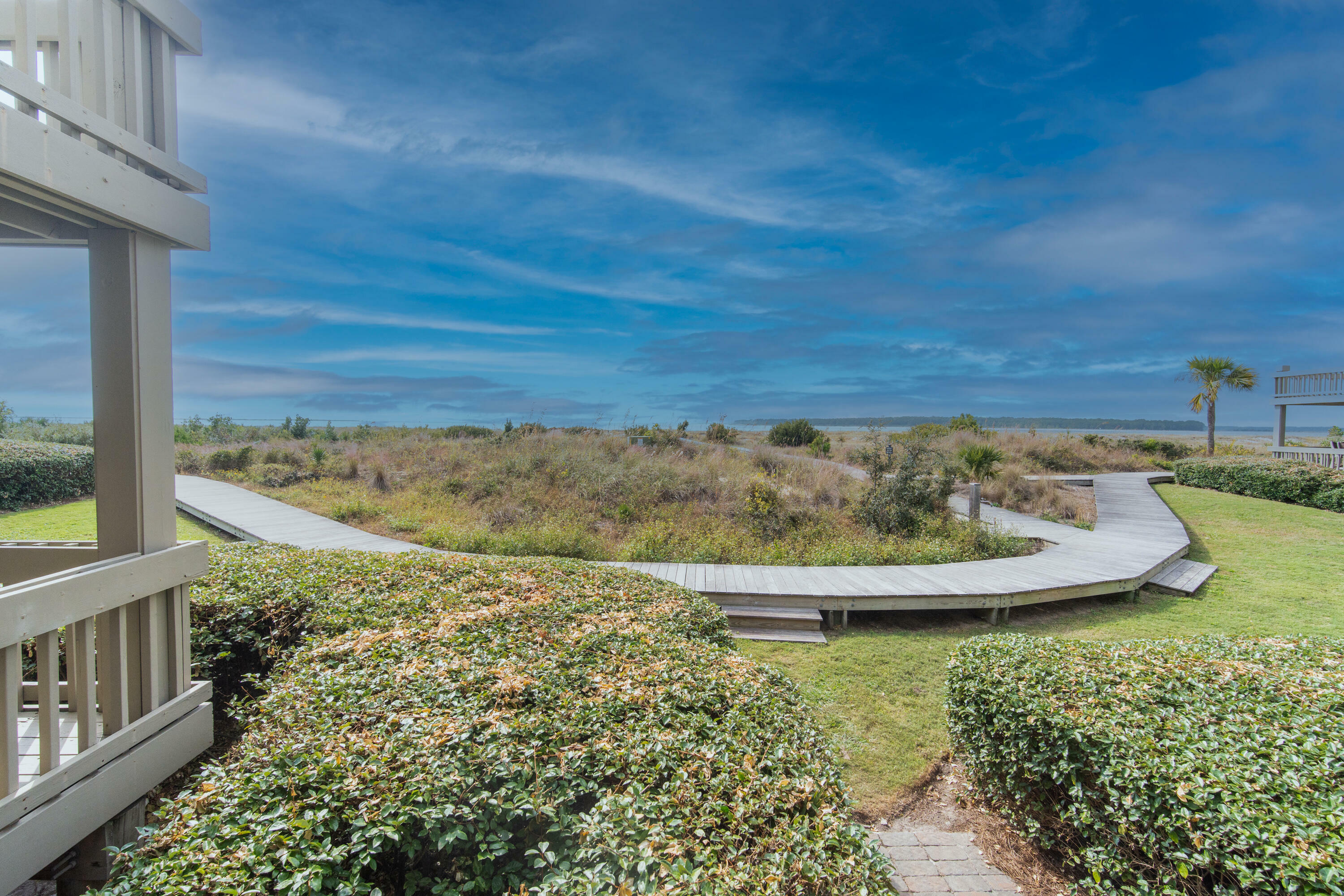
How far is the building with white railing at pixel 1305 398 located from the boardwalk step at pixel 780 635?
64.3 ft

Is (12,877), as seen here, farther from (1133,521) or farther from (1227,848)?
(1133,521)

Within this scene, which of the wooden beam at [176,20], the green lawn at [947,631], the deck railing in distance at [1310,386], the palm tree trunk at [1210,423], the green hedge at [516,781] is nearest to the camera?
the green hedge at [516,781]

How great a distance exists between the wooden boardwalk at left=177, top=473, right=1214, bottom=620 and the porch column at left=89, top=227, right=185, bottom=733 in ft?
11.3

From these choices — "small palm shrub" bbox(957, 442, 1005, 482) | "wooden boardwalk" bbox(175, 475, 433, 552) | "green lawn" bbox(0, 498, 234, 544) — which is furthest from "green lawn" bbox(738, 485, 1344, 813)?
"green lawn" bbox(0, 498, 234, 544)

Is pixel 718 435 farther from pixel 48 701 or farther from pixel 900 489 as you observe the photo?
pixel 48 701

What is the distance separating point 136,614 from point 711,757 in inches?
104

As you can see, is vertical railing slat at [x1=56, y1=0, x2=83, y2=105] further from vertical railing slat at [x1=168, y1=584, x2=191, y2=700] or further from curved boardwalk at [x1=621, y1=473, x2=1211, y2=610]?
curved boardwalk at [x1=621, y1=473, x2=1211, y2=610]

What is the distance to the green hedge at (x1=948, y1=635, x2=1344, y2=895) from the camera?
184cm

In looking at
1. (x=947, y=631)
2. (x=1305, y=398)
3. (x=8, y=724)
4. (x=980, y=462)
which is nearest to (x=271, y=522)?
(x=8, y=724)

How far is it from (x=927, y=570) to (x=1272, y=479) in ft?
42.1

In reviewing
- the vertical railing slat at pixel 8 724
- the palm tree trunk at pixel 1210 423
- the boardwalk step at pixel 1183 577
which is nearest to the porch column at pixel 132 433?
the vertical railing slat at pixel 8 724

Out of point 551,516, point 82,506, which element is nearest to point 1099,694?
point 551,516

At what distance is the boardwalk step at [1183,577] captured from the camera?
7281 millimetres

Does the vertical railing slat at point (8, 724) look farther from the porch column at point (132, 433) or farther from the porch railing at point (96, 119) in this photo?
the porch railing at point (96, 119)
